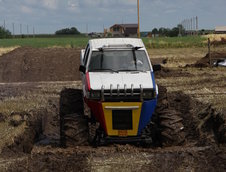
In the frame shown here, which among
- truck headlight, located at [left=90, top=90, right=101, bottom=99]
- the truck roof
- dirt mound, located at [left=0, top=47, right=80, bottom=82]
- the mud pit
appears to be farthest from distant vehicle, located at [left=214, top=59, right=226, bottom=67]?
truck headlight, located at [left=90, top=90, right=101, bottom=99]

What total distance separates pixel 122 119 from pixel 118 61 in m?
1.62

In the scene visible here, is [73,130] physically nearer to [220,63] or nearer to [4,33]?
[220,63]

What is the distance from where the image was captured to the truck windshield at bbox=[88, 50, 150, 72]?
39.0 ft

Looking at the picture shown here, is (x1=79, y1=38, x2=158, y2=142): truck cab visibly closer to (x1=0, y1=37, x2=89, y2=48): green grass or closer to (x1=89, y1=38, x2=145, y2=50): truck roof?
(x1=89, y1=38, x2=145, y2=50): truck roof

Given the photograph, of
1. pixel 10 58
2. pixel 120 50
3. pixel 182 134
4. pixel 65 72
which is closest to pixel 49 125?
pixel 120 50

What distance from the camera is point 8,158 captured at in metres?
10.3

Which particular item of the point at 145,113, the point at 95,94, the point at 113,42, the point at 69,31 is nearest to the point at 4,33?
the point at 69,31

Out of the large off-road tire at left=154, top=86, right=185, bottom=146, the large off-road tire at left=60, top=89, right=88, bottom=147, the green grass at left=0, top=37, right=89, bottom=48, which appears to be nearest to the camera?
the large off-road tire at left=60, top=89, right=88, bottom=147

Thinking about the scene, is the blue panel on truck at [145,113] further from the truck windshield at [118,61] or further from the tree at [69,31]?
the tree at [69,31]

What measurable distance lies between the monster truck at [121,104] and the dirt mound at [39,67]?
17.9 meters

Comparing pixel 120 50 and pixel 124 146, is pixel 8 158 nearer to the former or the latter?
pixel 124 146

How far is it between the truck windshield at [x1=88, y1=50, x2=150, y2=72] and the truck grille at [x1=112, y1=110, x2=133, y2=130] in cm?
127

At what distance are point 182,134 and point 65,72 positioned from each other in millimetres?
22356

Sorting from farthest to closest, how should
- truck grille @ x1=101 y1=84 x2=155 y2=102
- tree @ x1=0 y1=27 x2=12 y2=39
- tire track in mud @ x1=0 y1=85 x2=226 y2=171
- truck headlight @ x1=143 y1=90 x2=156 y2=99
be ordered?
1. tree @ x1=0 y1=27 x2=12 y2=39
2. truck headlight @ x1=143 y1=90 x2=156 y2=99
3. truck grille @ x1=101 y1=84 x2=155 y2=102
4. tire track in mud @ x1=0 y1=85 x2=226 y2=171
